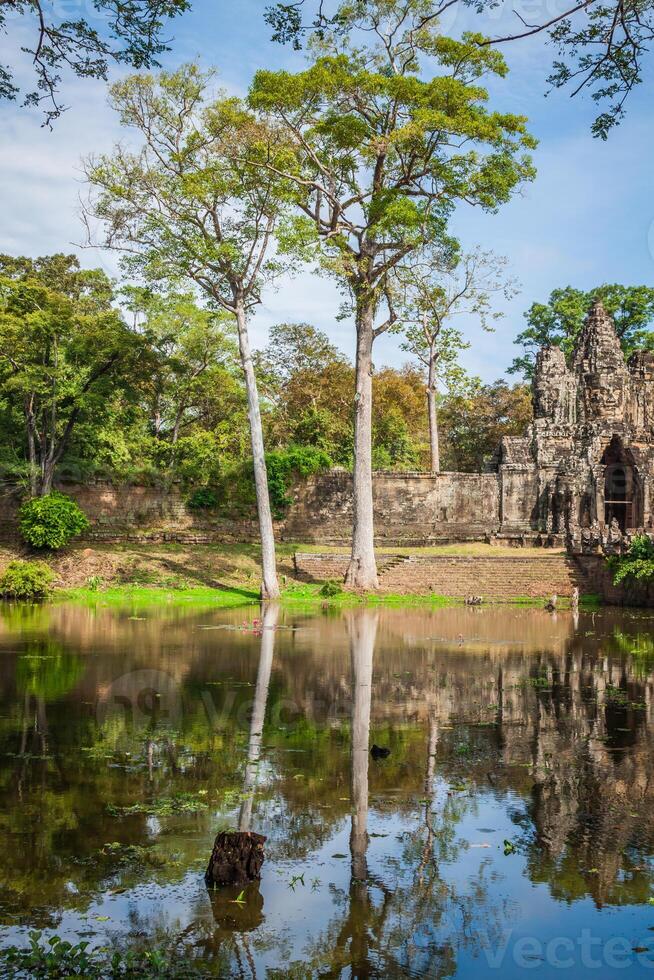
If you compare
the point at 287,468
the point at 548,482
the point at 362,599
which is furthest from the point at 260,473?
the point at 548,482

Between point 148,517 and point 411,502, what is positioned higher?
point 411,502

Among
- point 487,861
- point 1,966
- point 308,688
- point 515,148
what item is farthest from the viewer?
point 515,148

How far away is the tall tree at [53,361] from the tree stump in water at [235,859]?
1001 inches

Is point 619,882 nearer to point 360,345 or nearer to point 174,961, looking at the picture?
point 174,961

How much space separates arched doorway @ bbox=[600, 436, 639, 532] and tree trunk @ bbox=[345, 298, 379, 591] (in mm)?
13456

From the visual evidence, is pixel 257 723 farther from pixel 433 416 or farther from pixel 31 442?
pixel 433 416

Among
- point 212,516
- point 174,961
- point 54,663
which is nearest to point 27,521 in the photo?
point 212,516

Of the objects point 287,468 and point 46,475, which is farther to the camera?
point 287,468

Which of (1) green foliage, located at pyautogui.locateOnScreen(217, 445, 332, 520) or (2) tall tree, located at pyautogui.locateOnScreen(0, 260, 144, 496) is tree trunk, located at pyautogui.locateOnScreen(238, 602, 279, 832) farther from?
(1) green foliage, located at pyautogui.locateOnScreen(217, 445, 332, 520)

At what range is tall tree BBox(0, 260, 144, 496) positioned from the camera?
28.5 meters

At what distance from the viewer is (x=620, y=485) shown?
37281mm

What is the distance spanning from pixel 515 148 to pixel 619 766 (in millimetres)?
22062

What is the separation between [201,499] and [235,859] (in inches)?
1201

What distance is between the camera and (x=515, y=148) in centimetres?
2538
